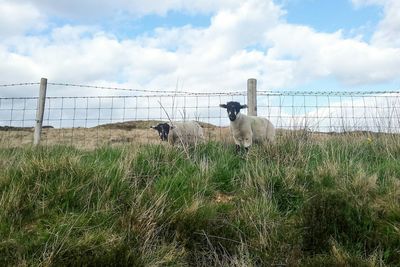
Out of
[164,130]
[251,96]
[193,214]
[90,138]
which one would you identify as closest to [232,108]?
[251,96]

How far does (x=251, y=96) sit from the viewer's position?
1045 cm

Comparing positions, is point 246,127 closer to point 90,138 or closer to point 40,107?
point 40,107

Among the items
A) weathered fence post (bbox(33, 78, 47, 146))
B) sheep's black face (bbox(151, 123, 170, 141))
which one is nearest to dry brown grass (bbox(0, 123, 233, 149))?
sheep's black face (bbox(151, 123, 170, 141))

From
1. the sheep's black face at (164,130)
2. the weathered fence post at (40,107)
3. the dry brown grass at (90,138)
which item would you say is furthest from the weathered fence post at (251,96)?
the weathered fence post at (40,107)

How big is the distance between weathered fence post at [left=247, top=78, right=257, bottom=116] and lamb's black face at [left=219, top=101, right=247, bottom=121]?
24cm

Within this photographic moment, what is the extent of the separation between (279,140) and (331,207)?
10.4 feet

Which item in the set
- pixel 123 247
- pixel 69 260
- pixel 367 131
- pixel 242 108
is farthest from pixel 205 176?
pixel 242 108

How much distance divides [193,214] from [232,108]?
6.33 m

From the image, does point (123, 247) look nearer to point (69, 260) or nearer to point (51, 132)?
point (69, 260)

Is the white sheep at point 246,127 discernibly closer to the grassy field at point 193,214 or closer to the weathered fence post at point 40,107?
the weathered fence post at point 40,107

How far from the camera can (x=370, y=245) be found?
4414 millimetres

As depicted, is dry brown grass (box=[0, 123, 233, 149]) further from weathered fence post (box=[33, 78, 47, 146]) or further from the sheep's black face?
weathered fence post (box=[33, 78, 47, 146])

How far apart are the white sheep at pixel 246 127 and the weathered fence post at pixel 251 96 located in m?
0.17

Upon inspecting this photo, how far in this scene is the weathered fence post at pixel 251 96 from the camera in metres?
10.4
